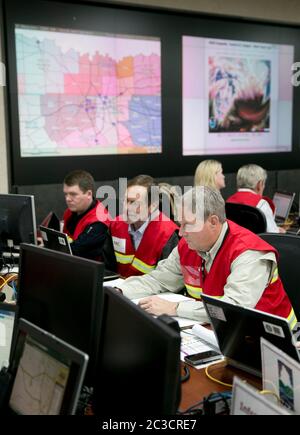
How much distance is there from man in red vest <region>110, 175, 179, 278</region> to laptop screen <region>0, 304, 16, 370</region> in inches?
57.4

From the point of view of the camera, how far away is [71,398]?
1.13m

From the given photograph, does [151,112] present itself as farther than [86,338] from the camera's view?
Yes

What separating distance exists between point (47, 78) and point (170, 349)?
13.4ft

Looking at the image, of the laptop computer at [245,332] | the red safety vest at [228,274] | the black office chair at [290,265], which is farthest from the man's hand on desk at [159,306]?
the black office chair at [290,265]

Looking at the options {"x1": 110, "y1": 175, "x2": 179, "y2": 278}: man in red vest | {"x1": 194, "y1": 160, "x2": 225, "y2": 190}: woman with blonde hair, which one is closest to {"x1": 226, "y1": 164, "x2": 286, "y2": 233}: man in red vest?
{"x1": 194, "y1": 160, "x2": 225, "y2": 190}: woman with blonde hair

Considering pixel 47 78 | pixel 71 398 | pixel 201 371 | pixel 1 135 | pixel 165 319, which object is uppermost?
pixel 47 78

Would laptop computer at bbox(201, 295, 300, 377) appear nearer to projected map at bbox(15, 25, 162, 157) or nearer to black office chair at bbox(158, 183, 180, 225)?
black office chair at bbox(158, 183, 180, 225)

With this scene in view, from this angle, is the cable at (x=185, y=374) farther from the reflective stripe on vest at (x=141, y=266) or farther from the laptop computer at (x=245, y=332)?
the reflective stripe on vest at (x=141, y=266)

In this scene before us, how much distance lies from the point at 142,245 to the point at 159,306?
83cm

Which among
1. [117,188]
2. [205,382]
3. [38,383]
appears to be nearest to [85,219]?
[117,188]

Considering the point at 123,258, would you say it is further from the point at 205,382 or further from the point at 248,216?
the point at 205,382

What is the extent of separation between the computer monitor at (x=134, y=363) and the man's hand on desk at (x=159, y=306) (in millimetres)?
895

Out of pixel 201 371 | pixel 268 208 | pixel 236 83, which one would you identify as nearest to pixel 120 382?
pixel 201 371
